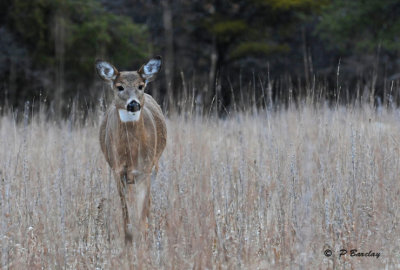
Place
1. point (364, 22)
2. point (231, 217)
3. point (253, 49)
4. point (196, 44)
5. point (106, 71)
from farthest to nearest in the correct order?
point (196, 44) → point (253, 49) → point (364, 22) → point (106, 71) → point (231, 217)

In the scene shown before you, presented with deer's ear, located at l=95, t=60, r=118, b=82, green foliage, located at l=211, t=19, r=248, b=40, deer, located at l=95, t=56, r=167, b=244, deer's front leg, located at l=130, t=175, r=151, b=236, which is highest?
green foliage, located at l=211, t=19, r=248, b=40

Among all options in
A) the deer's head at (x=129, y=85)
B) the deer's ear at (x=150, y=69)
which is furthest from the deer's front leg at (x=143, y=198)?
the deer's ear at (x=150, y=69)

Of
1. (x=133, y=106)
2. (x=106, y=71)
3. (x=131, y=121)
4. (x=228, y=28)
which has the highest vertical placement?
(x=228, y=28)

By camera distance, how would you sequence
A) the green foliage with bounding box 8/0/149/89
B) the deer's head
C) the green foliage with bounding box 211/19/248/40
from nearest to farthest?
the deer's head, the green foliage with bounding box 8/0/149/89, the green foliage with bounding box 211/19/248/40

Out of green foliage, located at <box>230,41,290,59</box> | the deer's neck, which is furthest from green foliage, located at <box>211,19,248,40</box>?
the deer's neck

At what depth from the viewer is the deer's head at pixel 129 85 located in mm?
5198

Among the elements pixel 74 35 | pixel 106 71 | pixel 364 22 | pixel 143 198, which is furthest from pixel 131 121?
pixel 364 22

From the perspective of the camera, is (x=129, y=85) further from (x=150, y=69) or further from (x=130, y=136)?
(x=130, y=136)

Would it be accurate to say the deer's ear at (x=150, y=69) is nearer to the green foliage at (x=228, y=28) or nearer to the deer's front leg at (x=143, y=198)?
→ the deer's front leg at (x=143, y=198)

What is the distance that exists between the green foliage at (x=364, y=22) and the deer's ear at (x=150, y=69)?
11509 mm

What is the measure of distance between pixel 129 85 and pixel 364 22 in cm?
1293

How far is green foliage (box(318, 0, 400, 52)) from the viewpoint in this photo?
53.3 ft

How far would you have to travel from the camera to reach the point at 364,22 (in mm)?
16859

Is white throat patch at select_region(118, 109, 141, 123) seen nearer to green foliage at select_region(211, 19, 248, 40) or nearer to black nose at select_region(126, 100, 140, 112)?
black nose at select_region(126, 100, 140, 112)
